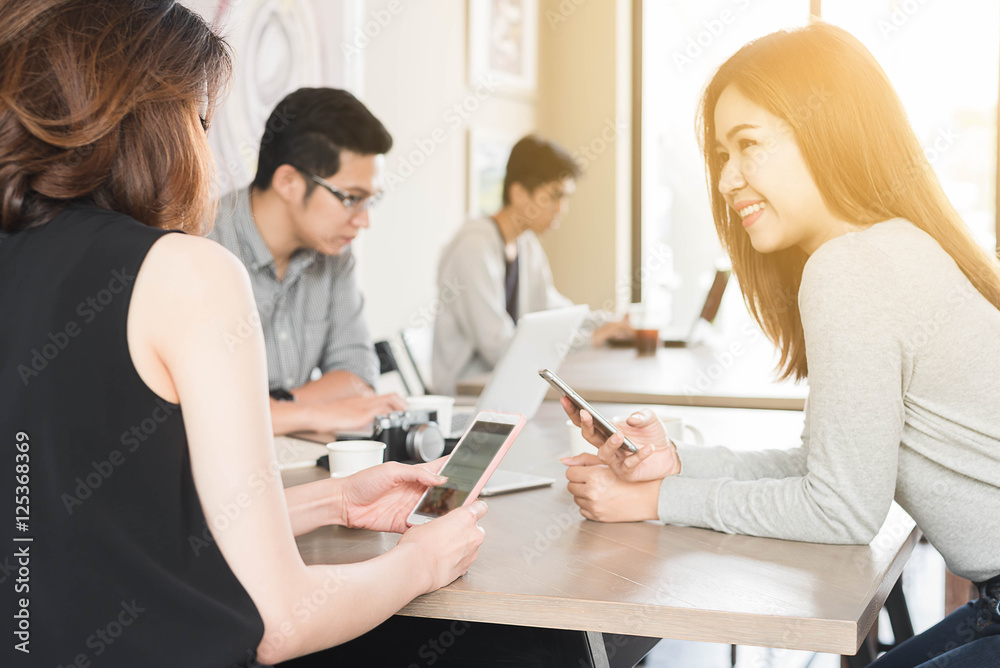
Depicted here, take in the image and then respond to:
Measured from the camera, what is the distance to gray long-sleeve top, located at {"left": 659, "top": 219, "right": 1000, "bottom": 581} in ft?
3.49

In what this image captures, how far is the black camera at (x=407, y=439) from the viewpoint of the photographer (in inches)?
60.0

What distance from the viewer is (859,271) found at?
108 centimetres

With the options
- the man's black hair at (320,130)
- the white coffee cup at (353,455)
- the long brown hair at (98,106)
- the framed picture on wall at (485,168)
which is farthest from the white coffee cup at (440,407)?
the framed picture on wall at (485,168)

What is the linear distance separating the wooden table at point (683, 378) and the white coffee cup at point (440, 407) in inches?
27.3

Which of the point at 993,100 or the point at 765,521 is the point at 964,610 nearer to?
the point at 765,521

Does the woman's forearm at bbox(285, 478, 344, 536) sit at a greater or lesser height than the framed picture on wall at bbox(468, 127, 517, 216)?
lesser

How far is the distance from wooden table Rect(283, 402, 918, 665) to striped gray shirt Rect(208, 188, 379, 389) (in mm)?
1242

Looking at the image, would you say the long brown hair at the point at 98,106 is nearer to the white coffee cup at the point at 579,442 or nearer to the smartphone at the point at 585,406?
the smartphone at the point at 585,406

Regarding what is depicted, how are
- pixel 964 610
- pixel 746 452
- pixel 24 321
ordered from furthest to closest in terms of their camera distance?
pixel 746 452 < pixel 964 610 < pixel 24 321

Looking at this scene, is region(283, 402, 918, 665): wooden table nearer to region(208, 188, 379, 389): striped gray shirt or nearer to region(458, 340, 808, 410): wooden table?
region(458, 340, 808, 410): wooden table

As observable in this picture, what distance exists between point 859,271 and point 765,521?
34 centimetres

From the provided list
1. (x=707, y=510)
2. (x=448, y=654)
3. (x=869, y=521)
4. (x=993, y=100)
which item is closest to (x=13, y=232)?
(x=448, y=654)

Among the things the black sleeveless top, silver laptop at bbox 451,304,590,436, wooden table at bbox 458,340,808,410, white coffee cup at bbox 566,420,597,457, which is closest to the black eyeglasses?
wooden table at bbox 458,340,808,410

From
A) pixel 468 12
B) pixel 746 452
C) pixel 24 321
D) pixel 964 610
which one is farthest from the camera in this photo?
pixel 468 12
